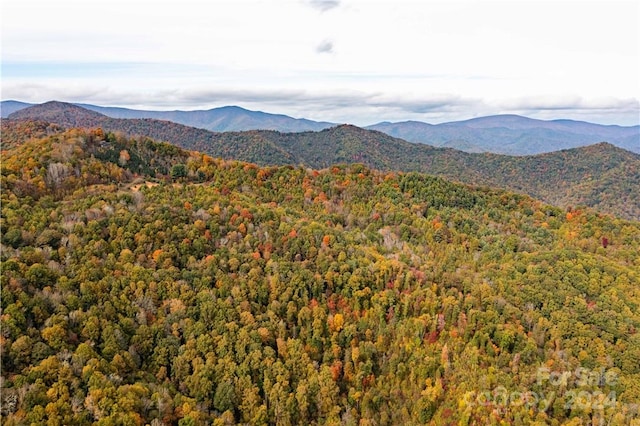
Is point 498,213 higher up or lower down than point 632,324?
higher up

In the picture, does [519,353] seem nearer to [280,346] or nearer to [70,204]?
[280,346]

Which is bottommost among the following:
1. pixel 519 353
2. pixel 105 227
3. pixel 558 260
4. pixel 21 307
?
pixel 519 353

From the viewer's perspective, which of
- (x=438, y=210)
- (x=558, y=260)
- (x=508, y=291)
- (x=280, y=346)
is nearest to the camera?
(x=280, y=346)

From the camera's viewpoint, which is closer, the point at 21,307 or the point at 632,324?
the point at 21,307

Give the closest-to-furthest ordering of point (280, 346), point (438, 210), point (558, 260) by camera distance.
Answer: point (280, 346) → point (558, 260) → point (438, 210)

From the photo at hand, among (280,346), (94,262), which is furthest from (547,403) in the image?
(94,262)

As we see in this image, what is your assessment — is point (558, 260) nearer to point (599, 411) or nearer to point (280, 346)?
point (599, 411)

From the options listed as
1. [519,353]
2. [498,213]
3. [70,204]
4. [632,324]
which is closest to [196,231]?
[70,204]
